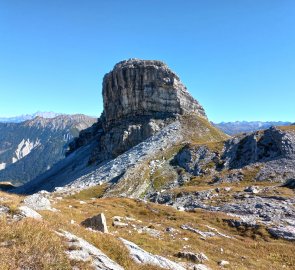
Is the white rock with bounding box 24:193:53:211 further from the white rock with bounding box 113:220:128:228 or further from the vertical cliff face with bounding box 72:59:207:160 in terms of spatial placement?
the vertical cliff face with bounding box 72:59:207:160

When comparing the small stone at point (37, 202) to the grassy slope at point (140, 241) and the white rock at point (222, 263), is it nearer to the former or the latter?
the grassy slope at point (140, 241)

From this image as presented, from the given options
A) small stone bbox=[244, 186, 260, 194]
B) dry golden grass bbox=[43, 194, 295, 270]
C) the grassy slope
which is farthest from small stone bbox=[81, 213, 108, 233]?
small stone bbox=[244, 186, 260, 194]

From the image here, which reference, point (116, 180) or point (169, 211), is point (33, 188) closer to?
point (116, 180)

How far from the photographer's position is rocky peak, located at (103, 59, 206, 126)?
136m

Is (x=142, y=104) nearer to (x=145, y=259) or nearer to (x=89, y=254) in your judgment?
(x=145, y=259)

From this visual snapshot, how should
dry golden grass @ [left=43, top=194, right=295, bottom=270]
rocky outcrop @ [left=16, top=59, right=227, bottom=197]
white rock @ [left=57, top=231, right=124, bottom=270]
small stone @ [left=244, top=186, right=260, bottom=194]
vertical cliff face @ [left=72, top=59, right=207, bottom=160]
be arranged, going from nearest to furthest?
white rock @ [left=57, top=231, right=124, bottom=270]
dry golden grass @ [left=43, top=194, right=295, bottom=270]
small stone @ [left=244, top=186, right=260, bottom=194]
rocky outcrop @ [left=16, top=59, right=227, bottom=197]
vertical cliff face @ [left=72, top=59, right=207, bottom=160]

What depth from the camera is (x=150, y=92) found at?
13738 centimetres

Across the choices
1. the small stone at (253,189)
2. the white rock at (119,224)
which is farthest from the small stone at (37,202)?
the small stone at (253,189)

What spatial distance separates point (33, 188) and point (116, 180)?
76.2 m

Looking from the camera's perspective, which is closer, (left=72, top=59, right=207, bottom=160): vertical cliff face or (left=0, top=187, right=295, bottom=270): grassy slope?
(left=0, top=187, right=295, bottom=270): grassy slope

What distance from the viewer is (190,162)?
95188 mm

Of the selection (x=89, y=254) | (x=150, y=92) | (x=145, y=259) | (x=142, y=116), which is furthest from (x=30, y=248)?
(x=150, y=92)

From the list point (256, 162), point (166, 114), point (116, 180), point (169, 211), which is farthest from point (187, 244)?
point (166, 114)

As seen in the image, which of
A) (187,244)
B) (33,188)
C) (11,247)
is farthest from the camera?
(33,188)
